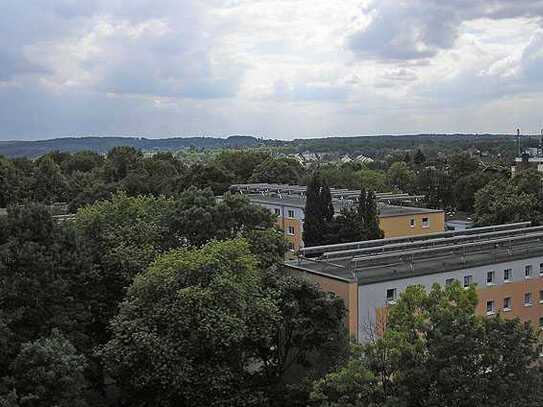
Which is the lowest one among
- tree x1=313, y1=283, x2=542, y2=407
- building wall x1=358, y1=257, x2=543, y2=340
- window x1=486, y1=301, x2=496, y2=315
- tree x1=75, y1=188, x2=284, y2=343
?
window x1=486, y1=301, x2=496, y2=315

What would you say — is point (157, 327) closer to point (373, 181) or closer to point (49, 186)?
point (49, 186)

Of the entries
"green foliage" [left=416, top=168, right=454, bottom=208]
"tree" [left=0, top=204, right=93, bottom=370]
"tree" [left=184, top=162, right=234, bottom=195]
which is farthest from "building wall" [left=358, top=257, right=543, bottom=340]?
"green foliage" [left=416, top=168, right=454, bottom=208]

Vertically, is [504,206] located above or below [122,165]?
below

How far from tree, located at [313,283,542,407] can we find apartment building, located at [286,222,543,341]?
9.19 metres

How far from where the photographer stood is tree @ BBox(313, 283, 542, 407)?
17.5 m

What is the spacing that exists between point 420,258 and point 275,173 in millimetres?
67876

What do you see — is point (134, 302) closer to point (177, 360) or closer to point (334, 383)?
point (177, 360)

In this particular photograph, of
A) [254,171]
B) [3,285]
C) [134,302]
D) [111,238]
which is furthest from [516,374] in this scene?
[254,171]

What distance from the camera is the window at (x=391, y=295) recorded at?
31.1 meters

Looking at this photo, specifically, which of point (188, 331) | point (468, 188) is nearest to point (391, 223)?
point (468, 188)

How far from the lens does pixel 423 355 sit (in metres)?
18.6

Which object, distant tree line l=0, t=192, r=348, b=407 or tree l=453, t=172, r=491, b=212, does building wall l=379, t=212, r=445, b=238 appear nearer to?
tree l=453, t=172, r=491, b=212

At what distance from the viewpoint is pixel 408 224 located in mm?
58812

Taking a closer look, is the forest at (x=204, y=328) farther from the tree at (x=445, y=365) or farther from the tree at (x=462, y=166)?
the tree at (x=462, y=166)
